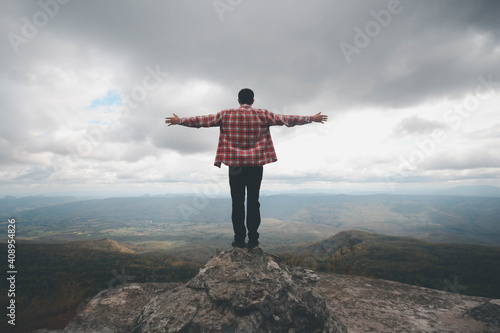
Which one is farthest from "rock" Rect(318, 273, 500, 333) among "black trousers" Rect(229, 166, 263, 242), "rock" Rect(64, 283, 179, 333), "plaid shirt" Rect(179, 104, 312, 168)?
"rock" Rect(64, 283, 179, 333)

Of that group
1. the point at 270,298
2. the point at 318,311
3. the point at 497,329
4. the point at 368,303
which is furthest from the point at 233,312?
the point at 497,329

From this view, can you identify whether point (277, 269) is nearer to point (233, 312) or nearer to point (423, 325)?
point (233, 312)

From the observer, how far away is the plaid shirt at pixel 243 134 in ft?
16.2

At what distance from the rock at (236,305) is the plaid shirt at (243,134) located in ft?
8.85

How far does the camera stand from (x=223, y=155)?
16.2ft

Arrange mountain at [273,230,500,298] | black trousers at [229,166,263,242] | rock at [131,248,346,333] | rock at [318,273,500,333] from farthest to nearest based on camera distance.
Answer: mountain at [273,230,500,298] → rock at [318,273,500,333] → black trousers at [229,166,263,242] → rock at [131,248,346,333]

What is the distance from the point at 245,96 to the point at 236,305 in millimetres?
5049

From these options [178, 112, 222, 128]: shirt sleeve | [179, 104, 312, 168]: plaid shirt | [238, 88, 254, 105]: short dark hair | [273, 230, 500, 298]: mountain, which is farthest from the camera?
[273, 230, 500, 298]: mountain

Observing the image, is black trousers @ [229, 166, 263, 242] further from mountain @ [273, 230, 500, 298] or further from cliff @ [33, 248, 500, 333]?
mountain @ [273, 230, 500, 298]

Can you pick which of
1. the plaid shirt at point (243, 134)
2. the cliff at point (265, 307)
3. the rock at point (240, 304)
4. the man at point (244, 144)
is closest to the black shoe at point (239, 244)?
the cliff at point (265, 307)

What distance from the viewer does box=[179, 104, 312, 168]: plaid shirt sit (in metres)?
4.94

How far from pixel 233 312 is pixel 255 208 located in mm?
2343

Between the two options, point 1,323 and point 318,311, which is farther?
point 1,323

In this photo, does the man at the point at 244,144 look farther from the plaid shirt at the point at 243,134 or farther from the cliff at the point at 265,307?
the cliff at the point at 265,307
